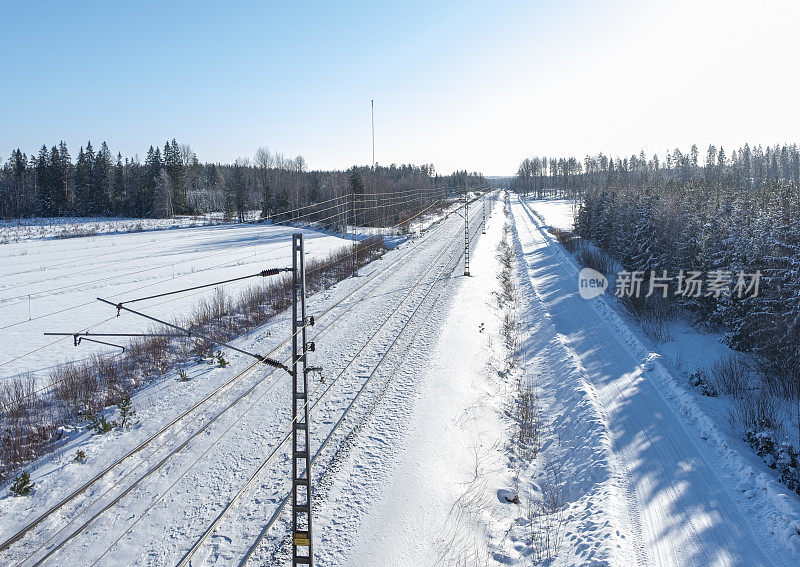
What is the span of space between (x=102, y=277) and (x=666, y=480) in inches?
1636

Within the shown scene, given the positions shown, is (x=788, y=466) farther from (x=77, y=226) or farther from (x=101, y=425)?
(x=77, y=226)

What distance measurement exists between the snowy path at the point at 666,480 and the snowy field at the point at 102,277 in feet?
64.0

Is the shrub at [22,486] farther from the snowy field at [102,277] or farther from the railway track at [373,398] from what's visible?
the snowy field at [102,277]

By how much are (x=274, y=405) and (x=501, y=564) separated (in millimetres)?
7508

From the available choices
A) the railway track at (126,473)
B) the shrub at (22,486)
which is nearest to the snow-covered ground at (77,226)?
the railway track at (126,473)

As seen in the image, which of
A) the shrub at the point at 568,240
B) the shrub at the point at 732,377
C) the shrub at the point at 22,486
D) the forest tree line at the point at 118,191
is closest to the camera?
the shrub at the point at 22,486

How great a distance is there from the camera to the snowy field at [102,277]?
2156 cm

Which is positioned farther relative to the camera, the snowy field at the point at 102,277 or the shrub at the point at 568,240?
the shrub at the point at 568,240

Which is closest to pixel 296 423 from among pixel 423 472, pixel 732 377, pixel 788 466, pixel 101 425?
pixel 423 472

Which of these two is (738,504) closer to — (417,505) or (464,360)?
(417,505)

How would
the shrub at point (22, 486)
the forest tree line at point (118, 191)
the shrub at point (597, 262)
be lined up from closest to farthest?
the shrub at point (22, 486) → the shrub at point (597, 262) → the forest tree line at point (118, 191)

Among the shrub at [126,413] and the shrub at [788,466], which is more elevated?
the shrub at [126,413]

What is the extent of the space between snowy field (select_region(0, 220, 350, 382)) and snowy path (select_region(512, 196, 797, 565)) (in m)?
19.5

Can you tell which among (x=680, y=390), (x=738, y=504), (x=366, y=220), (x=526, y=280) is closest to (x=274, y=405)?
(x=738, y=504)
